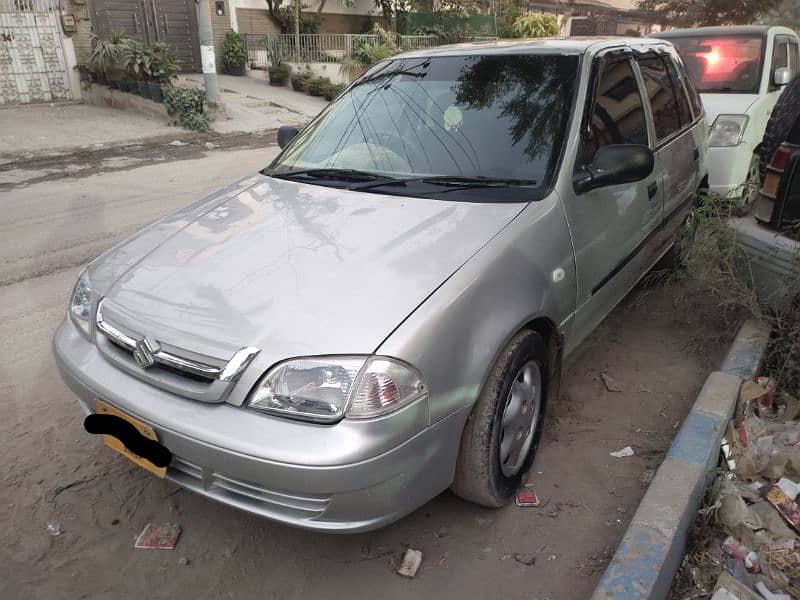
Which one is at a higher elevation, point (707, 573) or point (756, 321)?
point (756, 321)

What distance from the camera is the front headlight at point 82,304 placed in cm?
246

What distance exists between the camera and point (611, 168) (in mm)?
2748

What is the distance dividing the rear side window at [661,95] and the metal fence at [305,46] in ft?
47.3

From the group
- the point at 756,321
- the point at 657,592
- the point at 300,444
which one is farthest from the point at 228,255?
the point at 756,321

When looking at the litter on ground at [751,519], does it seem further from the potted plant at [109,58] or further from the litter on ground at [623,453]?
the potted plant at [109,58]

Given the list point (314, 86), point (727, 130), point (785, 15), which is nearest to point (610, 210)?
point (727, 130)

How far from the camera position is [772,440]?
2779mm

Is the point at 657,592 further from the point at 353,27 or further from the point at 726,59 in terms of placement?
the point at 353,27

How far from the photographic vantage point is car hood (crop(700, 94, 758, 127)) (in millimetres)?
6055

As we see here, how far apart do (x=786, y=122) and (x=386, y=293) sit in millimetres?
2756

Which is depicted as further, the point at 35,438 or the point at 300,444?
the point at 35,438

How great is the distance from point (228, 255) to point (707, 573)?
214 cm

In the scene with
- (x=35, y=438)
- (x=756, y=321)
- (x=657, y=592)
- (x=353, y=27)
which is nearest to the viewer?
(x=657, y=592)

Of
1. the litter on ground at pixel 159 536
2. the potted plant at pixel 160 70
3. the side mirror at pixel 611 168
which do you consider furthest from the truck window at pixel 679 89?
the potted plant at pixel 160 70
